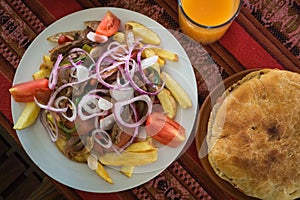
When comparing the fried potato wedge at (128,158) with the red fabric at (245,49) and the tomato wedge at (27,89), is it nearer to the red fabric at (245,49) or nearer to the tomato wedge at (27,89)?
the tomato wedge at (27,89)

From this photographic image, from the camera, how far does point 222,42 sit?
5.61 feet

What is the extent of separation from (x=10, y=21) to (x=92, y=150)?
0.54 meters

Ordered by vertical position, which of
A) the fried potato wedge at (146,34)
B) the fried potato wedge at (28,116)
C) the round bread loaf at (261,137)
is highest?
the fried potato wedge at (28,116)

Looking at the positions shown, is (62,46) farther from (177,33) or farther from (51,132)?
(177,33)

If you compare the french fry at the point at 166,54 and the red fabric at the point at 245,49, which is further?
the red fabric at the point at 245,49

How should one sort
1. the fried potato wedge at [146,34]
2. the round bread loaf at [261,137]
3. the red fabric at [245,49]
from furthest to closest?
1. the red fabric at [245,49]
2. the fried potato wedge at [146,34]
3. the round bread loaf at [261,137]

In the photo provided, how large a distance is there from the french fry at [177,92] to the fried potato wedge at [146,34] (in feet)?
0.35

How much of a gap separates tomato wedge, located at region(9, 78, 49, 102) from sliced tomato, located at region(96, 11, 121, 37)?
229 mm

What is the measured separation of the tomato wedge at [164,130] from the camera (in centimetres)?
152

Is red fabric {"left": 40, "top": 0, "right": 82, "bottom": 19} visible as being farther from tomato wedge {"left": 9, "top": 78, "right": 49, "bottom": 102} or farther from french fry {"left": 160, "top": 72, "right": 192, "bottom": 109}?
french fry {"left": 160, "top": 72, "right": 192, "bottom": 109}

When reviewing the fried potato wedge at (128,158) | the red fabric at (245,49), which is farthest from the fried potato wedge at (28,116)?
the red fabric at (245,49)

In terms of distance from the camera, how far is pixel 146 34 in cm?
157

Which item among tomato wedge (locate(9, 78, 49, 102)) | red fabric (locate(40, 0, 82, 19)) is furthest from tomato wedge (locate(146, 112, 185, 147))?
red fabric (locate(40, 0, 82, 19))

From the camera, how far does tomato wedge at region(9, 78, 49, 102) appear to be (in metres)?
1.53
